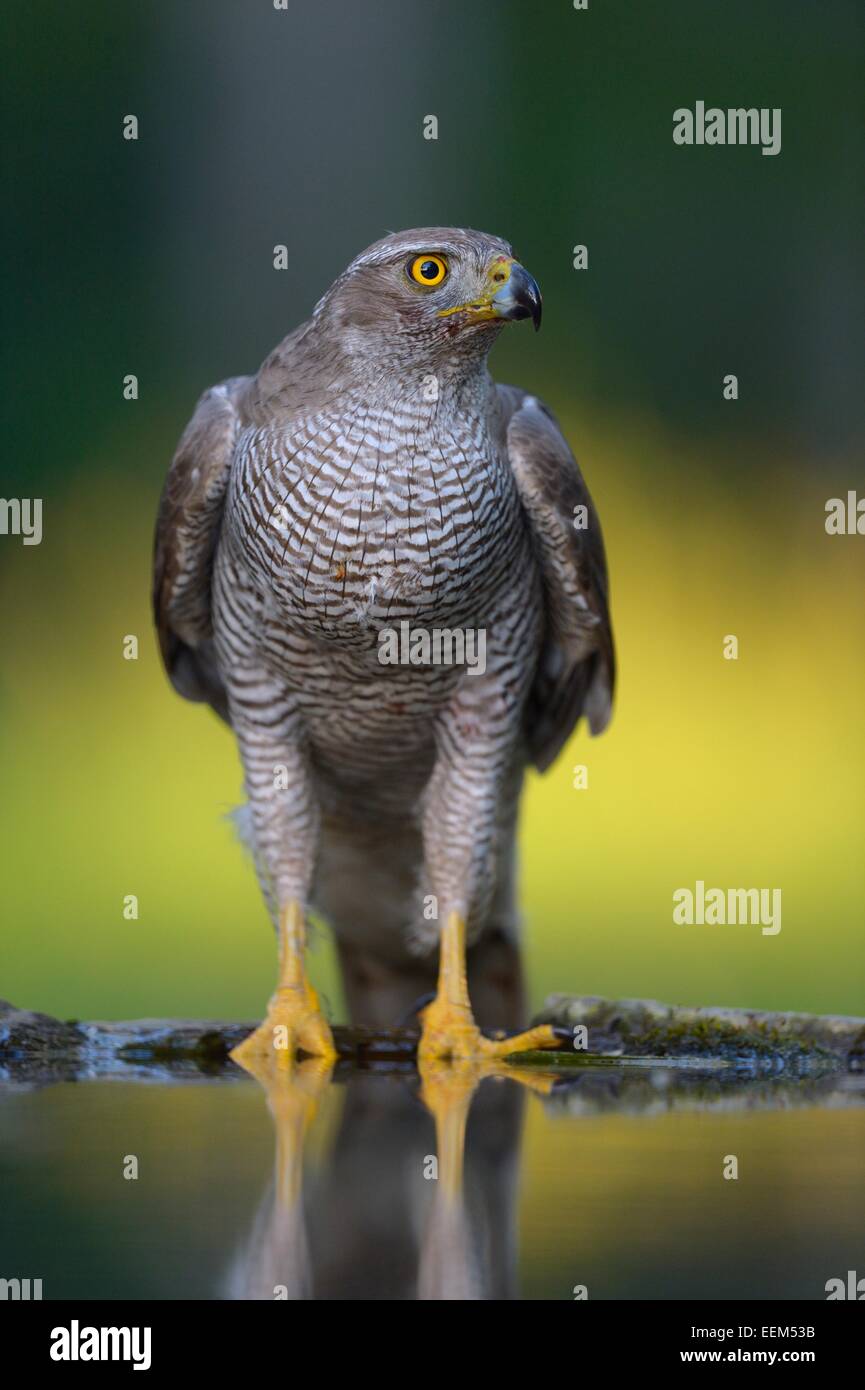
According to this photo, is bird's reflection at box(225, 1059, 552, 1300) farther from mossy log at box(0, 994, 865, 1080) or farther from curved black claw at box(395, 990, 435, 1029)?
curved black claw at box(395, 990, 435, 1029)

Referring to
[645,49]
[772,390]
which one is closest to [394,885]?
[772,390]

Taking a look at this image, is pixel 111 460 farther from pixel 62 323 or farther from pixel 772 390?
pixel 772 390

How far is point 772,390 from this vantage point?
8125mm

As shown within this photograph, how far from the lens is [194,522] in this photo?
11.8 ft

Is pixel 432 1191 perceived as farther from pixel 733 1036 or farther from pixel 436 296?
pixel 436 296

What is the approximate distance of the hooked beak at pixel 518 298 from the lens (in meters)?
3.11

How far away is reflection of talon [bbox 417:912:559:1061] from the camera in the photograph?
3.25 meters

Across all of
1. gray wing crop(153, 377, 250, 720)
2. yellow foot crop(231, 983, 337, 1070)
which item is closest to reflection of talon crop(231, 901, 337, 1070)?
yellow foot crop(231, 983, 337, 1070)

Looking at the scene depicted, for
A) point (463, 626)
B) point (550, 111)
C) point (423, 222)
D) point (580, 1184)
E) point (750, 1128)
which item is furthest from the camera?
point (550, 111)

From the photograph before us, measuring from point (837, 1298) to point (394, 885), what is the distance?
2624mm

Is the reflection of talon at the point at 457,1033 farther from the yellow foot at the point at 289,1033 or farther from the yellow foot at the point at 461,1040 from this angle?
the yellow foot at the point at 289,1033

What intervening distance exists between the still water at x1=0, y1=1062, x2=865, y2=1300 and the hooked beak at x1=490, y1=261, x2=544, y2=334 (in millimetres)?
1455

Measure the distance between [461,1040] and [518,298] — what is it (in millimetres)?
1475

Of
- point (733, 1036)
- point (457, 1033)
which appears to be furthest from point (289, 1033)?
point (733, 1036)
